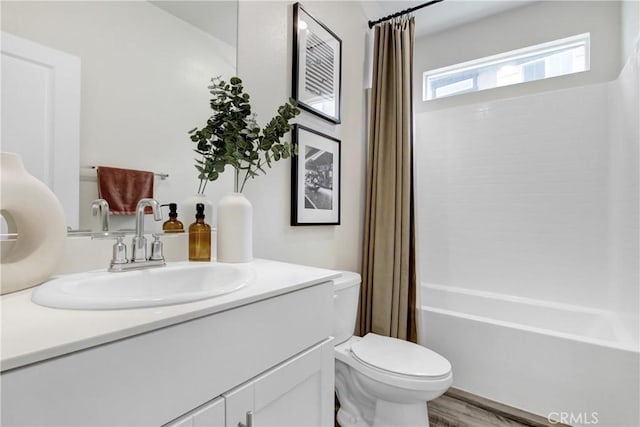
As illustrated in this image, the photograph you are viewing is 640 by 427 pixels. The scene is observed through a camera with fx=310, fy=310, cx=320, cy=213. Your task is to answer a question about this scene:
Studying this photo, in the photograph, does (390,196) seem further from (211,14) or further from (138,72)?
(138,72)

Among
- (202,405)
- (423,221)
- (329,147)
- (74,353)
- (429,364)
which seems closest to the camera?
(74,353)

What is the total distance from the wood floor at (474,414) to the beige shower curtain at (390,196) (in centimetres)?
40

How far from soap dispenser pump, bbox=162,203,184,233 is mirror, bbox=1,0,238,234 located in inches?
1.1

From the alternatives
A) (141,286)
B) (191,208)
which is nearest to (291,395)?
(141,286)

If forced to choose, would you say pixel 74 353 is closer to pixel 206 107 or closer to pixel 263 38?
pixel 206 107

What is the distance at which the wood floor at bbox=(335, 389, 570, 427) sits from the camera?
→ 160 centimetres

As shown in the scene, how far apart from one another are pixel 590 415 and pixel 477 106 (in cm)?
208

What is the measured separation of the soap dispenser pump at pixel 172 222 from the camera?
109 cm

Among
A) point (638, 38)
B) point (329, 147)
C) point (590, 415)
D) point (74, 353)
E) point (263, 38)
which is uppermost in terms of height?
point (638, 38)

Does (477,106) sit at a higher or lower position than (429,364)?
higher

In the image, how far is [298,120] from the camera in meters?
1.62

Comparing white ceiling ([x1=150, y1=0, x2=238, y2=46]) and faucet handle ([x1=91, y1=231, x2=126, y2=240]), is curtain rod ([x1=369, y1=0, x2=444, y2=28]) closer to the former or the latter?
white ceiling ([x1=150, y1=0, x2=238, y2=46])

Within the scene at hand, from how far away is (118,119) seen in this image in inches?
37.5

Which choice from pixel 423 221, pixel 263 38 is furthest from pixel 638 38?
pixel 263 38
